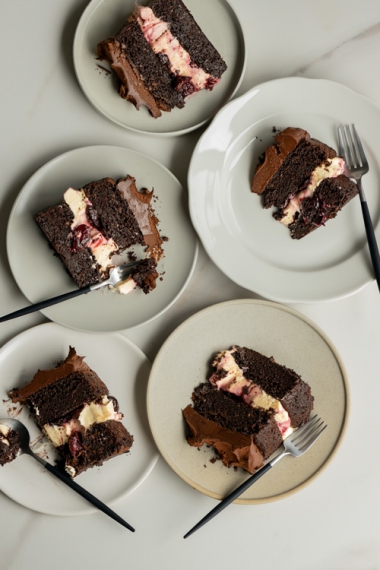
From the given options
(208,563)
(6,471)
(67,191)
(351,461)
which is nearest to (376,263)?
(351,461)

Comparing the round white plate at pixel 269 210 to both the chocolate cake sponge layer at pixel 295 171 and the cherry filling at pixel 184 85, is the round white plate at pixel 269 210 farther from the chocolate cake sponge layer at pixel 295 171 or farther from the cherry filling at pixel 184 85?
the cherry filling at pixel 184 85

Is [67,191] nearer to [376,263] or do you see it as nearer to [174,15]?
[174,15]

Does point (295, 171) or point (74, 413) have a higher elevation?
point (295, 171)

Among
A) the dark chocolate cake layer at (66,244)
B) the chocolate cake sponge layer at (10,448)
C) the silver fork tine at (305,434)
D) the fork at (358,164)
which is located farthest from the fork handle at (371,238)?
the chocolate cake sponge layer at (10,448)

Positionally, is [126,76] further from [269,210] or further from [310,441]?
[310,441]

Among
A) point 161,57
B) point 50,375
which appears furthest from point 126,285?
point 161,57

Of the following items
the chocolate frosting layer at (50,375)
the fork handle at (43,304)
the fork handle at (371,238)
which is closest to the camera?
the fork handle at (43,304)

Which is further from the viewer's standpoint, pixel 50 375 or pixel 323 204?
pixel 323 204
